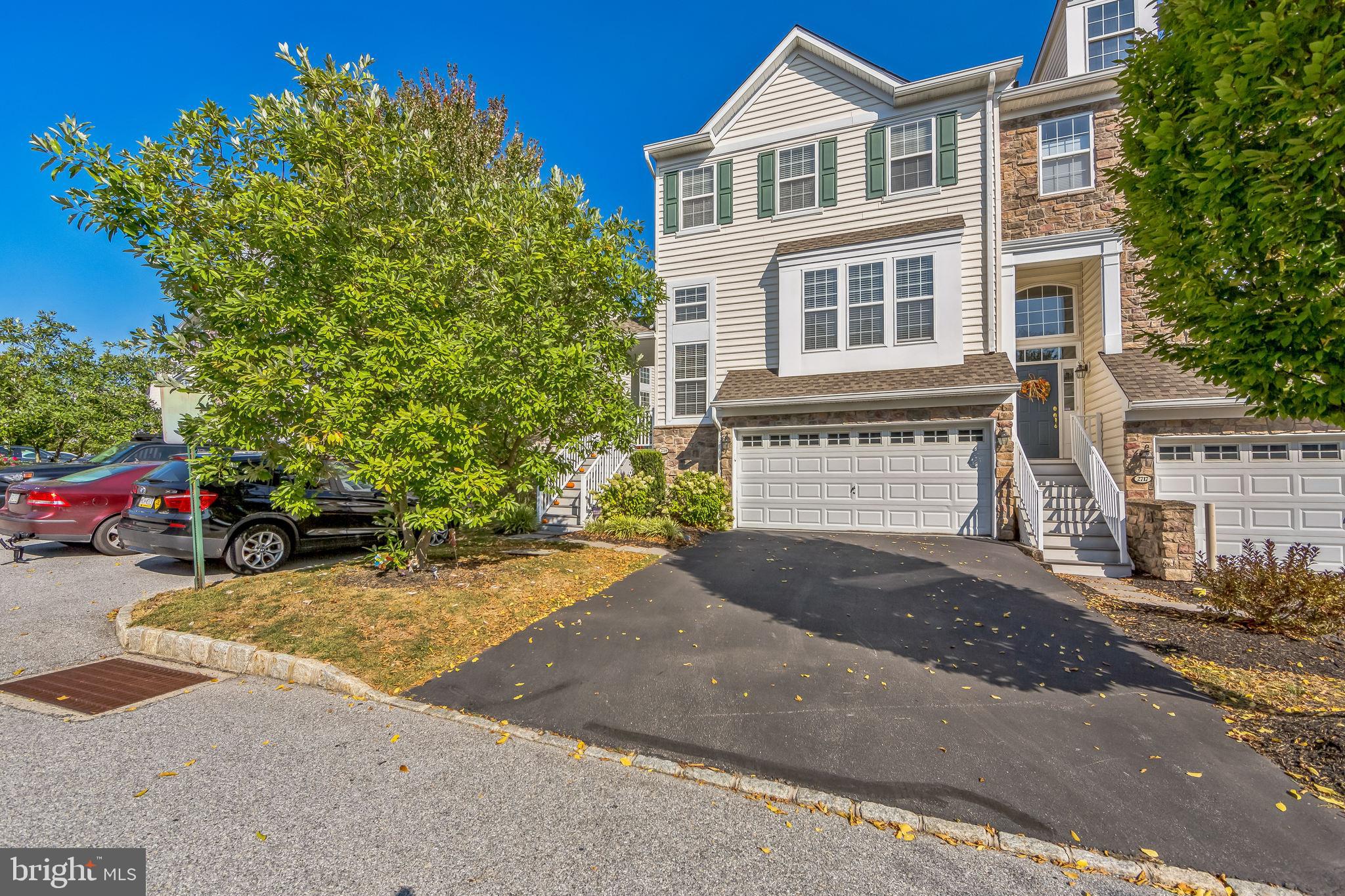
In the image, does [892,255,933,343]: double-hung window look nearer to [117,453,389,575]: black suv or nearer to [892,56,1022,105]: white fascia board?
[892,56,1022,105]: white fascia board

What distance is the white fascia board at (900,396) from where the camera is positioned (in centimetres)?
1014

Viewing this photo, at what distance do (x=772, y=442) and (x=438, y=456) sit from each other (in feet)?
25.5

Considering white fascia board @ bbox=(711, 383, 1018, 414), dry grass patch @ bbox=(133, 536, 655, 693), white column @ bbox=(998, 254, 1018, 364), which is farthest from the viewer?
white column @ bbox=(998, 254, 1018, 364)

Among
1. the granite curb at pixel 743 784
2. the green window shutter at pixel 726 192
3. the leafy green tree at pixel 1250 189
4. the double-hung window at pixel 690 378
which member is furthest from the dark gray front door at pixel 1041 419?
the granite curb at pixel 743 784

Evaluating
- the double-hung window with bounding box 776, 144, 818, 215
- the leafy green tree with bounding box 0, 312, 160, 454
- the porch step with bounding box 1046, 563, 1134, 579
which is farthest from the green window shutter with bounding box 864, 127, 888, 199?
the leafy green tree with bounding box 0, 312, 160, 454

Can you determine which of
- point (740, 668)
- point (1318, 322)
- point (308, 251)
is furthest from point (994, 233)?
point (308, 251)

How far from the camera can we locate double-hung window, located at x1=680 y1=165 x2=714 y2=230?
45.1ft

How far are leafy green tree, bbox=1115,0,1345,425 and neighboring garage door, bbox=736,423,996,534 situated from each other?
680cm

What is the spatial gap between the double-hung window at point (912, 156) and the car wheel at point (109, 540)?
51.3 feet

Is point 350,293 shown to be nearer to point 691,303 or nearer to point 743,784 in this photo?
point 743,784

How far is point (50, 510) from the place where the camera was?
28.1 ft

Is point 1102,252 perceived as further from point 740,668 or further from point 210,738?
point 210,738

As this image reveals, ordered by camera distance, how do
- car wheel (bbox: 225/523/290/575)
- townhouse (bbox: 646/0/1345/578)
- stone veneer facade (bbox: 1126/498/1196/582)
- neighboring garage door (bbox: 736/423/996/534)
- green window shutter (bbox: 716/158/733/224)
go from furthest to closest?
green window shutter (bbox: 716/158/733/224), neighboring garage door (bbox: 736/423/996/534), townhouse (bbox: 646/0/1345/578), stone veneer facade (bbox: 1126/498/1196/582), car wheel (bbox: 225/523/290/575)

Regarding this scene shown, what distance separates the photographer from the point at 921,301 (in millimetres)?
11438
